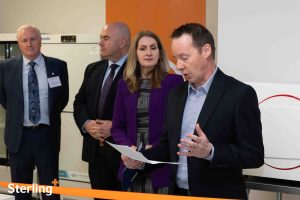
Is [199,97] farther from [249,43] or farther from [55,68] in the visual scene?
[55,68]

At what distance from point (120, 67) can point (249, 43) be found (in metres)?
0.99

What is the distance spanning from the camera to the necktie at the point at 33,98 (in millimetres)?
3555

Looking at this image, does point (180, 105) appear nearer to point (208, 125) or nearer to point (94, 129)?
point (208, 125)

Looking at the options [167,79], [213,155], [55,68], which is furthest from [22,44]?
[213,155]

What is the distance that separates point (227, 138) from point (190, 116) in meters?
0.20

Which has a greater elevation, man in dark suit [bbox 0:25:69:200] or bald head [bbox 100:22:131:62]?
bald head [bbox 100:22:131:62]

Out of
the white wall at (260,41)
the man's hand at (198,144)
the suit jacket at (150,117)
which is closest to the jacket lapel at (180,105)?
the man's hand at (198,144)

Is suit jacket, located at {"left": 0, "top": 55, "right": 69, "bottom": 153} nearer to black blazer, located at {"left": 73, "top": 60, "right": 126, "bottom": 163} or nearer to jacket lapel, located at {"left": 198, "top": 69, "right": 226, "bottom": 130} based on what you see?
black blazer, located at {"left": 73, "top": 60, "right": 126, "bottom": 163}

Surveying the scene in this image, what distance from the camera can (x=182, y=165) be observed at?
2043 mm

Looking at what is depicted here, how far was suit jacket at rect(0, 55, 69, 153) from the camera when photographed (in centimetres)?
354

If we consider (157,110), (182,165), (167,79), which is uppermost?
(167,79)

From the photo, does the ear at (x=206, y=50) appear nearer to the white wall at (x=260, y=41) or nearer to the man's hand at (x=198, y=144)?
the man's hand at (x=198, y=144)

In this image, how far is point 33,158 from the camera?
3.63m

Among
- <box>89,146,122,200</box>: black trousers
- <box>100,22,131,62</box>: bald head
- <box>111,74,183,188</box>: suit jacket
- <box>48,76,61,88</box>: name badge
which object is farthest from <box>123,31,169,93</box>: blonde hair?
<box>48,76,61,88</box>: name badge
